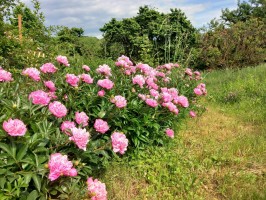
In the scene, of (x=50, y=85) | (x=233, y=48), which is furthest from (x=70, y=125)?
(x=233, y=48)

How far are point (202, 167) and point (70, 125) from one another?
1.47 meters

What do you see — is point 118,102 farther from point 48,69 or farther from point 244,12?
point 244,12

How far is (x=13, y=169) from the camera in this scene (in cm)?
162

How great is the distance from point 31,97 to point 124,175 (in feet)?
3.52

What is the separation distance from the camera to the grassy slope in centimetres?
242

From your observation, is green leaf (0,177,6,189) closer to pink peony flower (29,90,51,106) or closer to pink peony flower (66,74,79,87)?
pink peony flower (29,90,51,106)

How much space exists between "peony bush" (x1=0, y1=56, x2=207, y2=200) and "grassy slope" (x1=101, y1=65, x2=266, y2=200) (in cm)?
20

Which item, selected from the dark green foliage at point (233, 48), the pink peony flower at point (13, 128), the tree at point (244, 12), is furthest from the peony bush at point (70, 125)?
the tree at point (244, 12)

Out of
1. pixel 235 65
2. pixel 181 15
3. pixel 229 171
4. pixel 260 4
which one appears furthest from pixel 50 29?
pixel 260 4

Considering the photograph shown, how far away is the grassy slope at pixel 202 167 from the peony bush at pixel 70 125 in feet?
0.66

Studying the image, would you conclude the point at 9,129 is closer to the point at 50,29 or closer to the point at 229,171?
the point at 229,171

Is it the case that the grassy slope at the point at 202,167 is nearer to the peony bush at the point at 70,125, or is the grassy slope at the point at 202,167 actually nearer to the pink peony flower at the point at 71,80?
the peony bush at the point at 70,125

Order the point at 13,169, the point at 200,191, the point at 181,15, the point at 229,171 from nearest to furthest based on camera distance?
the point at 13,169 → the point at 200,191 → the point at 229,171 → the point at 181,15

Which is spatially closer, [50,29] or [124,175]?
[124,175]
